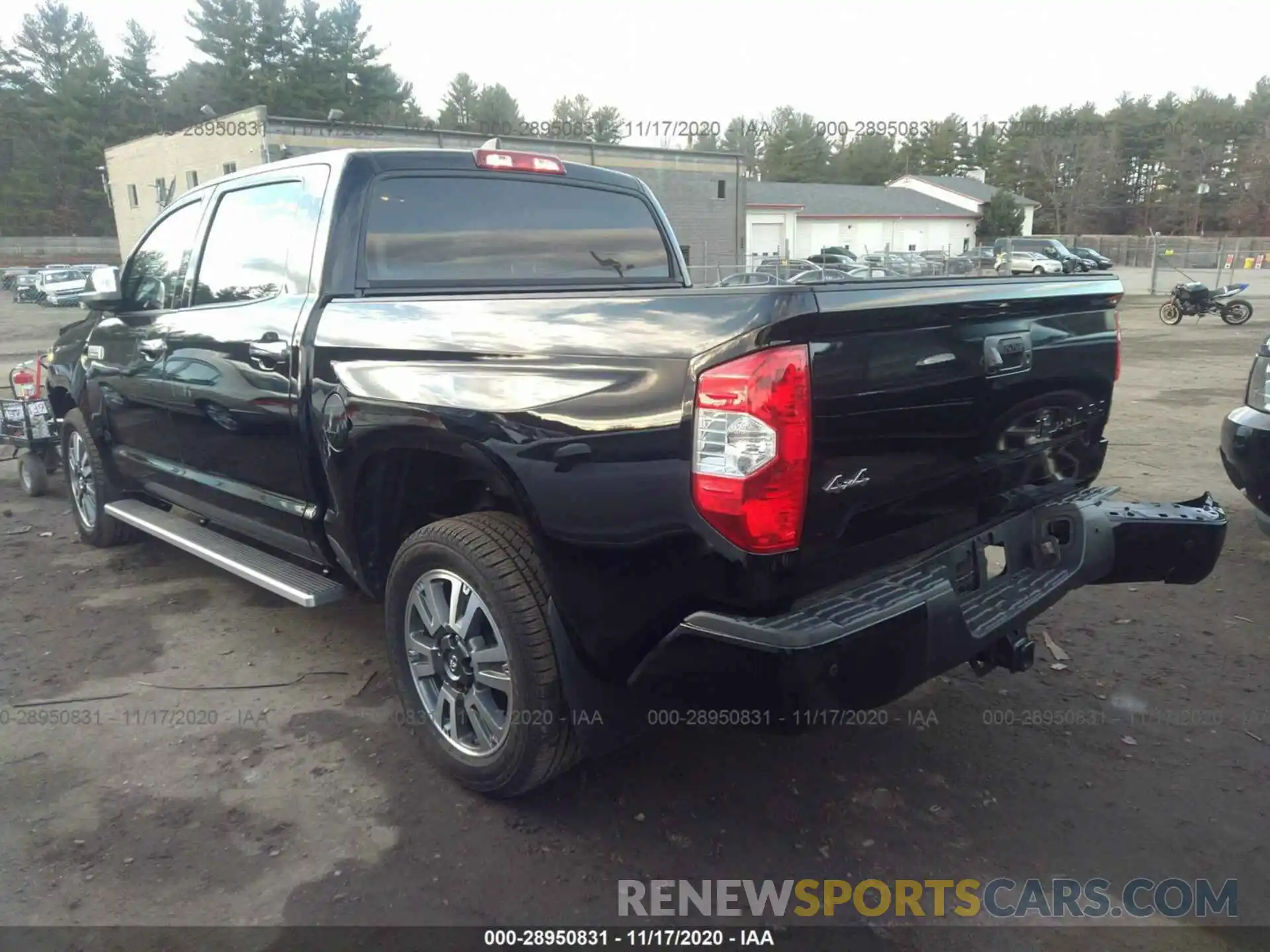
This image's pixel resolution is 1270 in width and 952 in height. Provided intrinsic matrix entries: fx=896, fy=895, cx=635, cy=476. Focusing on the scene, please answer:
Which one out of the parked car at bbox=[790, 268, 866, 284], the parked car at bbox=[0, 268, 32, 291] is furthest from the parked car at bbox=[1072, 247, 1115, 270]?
the parked car at bbox=[0, 268, 32, 291]

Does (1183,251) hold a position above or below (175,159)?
below

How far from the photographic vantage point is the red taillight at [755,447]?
2.04 metres

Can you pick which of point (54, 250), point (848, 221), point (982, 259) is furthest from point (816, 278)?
point (54, 250)

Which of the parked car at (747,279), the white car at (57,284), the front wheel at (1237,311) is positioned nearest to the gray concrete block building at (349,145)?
the white car at (57,284)

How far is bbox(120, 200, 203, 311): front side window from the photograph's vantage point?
14.0ft

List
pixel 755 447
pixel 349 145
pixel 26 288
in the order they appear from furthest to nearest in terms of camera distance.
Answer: pixel 26 288 → pixel 349 145 → pixel 755 447

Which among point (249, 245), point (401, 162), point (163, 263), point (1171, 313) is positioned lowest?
point (1171, 313)

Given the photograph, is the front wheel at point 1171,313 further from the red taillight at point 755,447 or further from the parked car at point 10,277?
the parked car at point 10,277

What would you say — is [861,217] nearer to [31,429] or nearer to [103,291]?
[31,429]

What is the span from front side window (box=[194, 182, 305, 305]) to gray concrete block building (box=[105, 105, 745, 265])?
26082mm

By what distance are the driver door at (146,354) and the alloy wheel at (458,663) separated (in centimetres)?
197

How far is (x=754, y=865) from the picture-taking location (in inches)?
103

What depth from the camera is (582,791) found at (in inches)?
118

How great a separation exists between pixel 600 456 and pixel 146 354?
10.2ft
